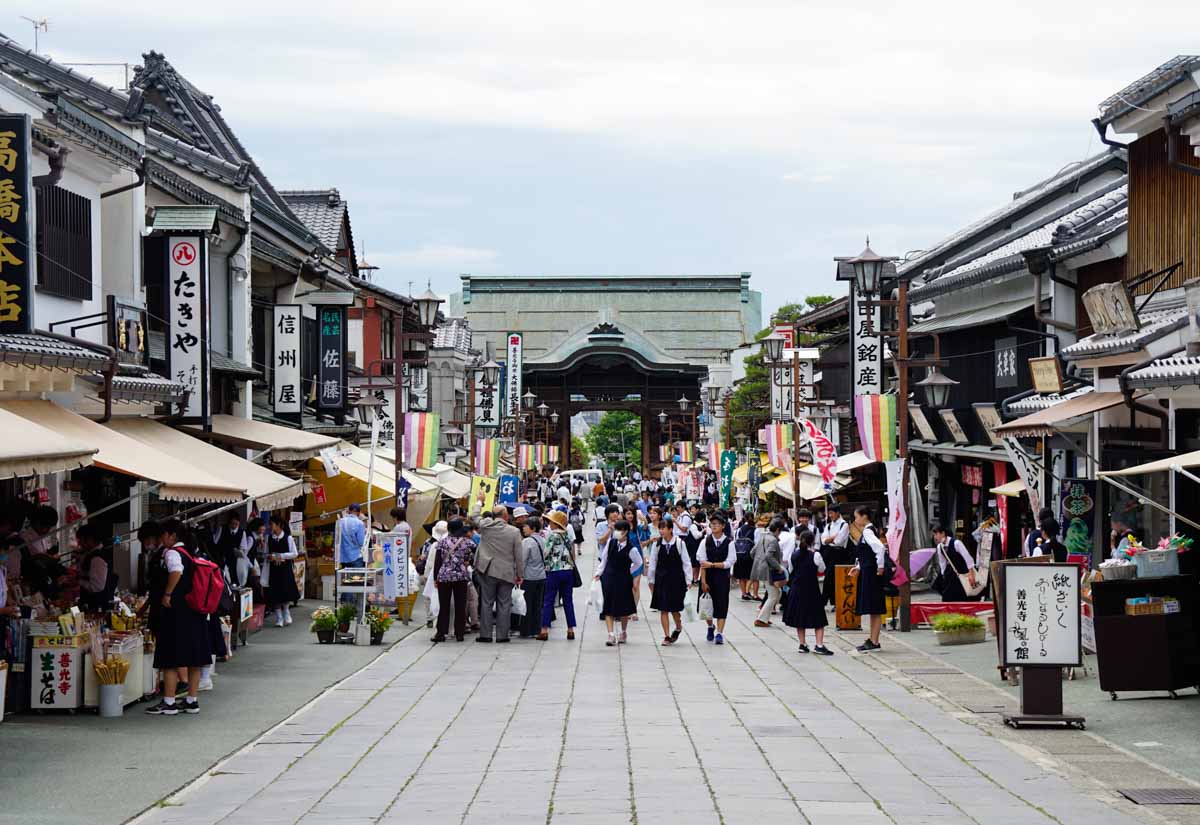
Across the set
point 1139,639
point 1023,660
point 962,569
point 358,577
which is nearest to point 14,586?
point 358,577

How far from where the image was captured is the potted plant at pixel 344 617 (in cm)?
1703

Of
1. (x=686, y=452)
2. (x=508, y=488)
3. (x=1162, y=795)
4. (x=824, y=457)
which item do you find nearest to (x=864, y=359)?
(x=824, y=457)

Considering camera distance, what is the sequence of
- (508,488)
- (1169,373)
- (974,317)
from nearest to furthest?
(1169,373), (974,317), (508,488)

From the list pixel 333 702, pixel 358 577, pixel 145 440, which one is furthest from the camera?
pixel 358 577

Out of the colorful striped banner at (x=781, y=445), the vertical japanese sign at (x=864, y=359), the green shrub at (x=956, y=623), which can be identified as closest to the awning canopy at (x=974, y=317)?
the vertical japanese sign at (x=864, y=359)

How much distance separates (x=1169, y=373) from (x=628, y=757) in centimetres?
648

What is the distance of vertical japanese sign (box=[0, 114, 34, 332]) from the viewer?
1177cm

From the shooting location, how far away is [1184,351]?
14227 mm

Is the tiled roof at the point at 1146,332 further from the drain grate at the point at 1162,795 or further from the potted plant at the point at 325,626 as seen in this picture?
the potted plant at the point at 325,626

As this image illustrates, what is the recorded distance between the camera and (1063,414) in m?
16.7

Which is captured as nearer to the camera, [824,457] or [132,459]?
[132,459]

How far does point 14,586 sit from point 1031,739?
760cm

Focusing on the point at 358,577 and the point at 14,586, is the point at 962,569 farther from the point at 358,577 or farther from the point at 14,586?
the point at 14,586

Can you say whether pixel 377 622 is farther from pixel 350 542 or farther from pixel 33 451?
pixel 33 451
